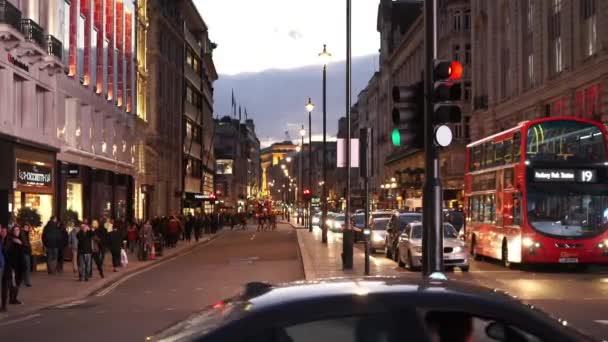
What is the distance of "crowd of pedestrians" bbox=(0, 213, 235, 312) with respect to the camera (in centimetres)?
1925

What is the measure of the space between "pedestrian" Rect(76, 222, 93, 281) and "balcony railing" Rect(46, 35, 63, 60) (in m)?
10.7

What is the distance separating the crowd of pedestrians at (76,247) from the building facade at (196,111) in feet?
103

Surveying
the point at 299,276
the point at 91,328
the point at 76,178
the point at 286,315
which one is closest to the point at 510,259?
the point at 299,276

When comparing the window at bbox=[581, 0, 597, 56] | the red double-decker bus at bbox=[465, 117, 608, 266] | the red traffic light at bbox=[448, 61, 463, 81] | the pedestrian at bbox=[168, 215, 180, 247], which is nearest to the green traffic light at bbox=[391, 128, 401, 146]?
the red traffic light at bbox=[448, 61, 463, 81]

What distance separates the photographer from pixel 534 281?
2408 centimetres

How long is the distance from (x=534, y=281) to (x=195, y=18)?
68.2 meters

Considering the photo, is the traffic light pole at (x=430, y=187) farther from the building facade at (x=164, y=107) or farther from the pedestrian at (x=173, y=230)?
the building facade at (x=164, y=107)

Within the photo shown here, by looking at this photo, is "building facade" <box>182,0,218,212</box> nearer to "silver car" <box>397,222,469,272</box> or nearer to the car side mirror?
"silver car" <box>397,222,469,272</box>

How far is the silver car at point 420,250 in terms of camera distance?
1087 inches

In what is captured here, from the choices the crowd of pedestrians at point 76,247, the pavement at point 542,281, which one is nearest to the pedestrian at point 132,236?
the crowd of pedestrians at point 76,247

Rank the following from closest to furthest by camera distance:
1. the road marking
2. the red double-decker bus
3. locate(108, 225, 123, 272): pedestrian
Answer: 1. the road marking
2. the red double-decker bus
3. locate(108, 225, 123, 272): pedestrian

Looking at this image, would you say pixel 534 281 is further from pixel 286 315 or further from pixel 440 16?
pixel 440 16

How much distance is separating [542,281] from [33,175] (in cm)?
1880

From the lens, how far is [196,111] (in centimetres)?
9281
